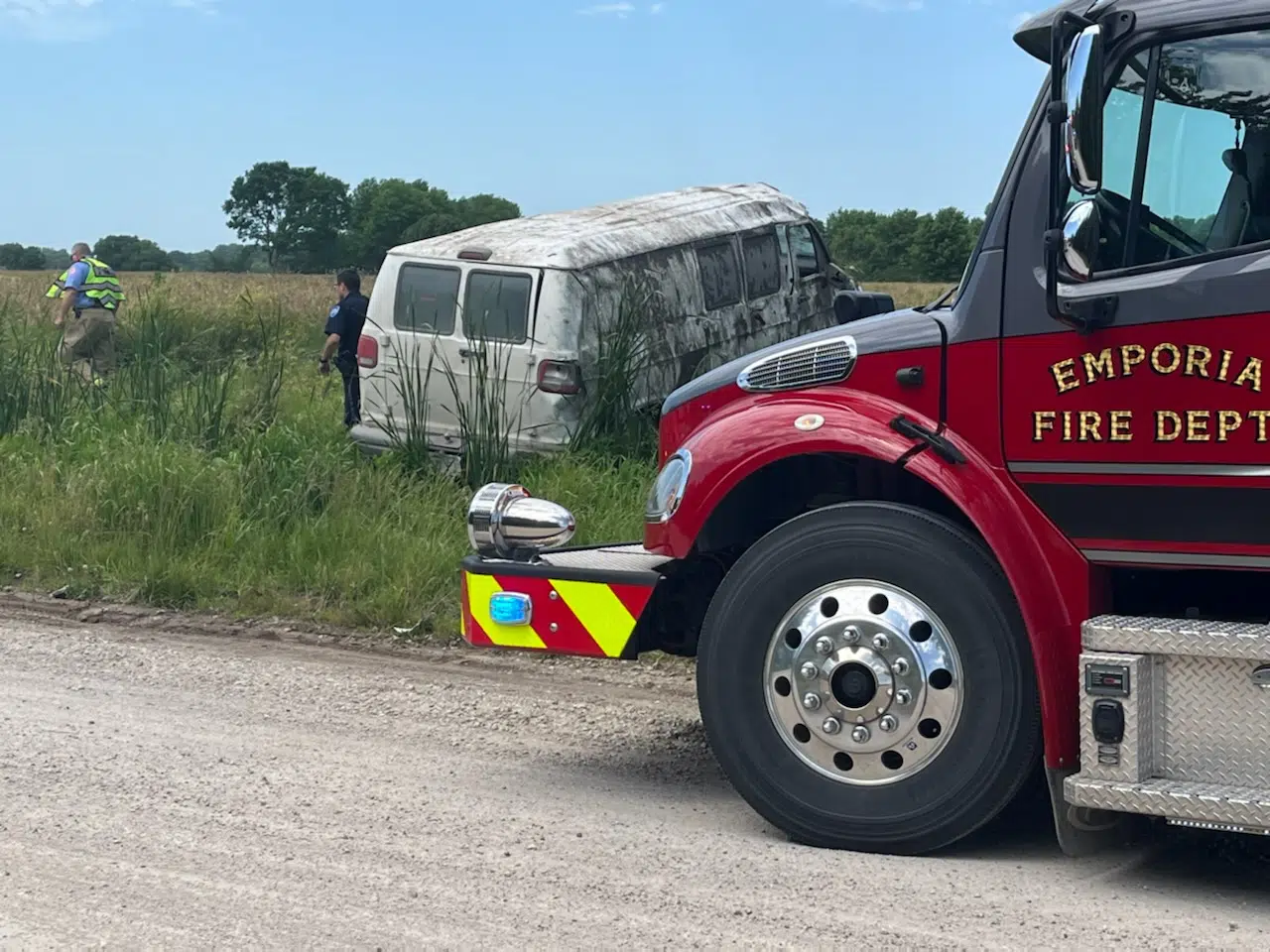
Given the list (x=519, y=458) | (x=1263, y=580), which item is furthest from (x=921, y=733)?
(x=519, y=458)

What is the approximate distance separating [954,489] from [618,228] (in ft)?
31.9

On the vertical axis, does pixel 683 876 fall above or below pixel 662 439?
below

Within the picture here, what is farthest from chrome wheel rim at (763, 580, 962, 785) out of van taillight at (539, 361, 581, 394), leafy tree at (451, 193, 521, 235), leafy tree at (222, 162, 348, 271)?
leafy tree at (222, 162, 348, 271)

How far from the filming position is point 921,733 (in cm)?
462

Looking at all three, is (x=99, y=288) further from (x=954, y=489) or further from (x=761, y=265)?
(x=954, y=489)

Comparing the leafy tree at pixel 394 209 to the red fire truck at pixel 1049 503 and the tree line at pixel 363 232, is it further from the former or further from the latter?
the red fire truck at pixel 1049 503

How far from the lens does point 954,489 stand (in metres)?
4.59

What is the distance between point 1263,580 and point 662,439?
2021 mm

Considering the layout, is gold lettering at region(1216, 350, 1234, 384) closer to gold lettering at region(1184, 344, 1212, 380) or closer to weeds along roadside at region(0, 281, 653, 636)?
gold lettering at region(1184, 344, 1212, 380)

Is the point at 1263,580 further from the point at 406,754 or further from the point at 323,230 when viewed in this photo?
the point at 323,230

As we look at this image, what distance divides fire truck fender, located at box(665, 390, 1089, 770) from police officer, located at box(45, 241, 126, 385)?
11200 mm

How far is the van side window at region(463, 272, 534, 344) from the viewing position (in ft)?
41.5

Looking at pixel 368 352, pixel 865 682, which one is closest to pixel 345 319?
pixel 368 352

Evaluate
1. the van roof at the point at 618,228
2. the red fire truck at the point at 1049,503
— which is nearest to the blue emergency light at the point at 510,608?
the red fire truck at the point at 1049,503
